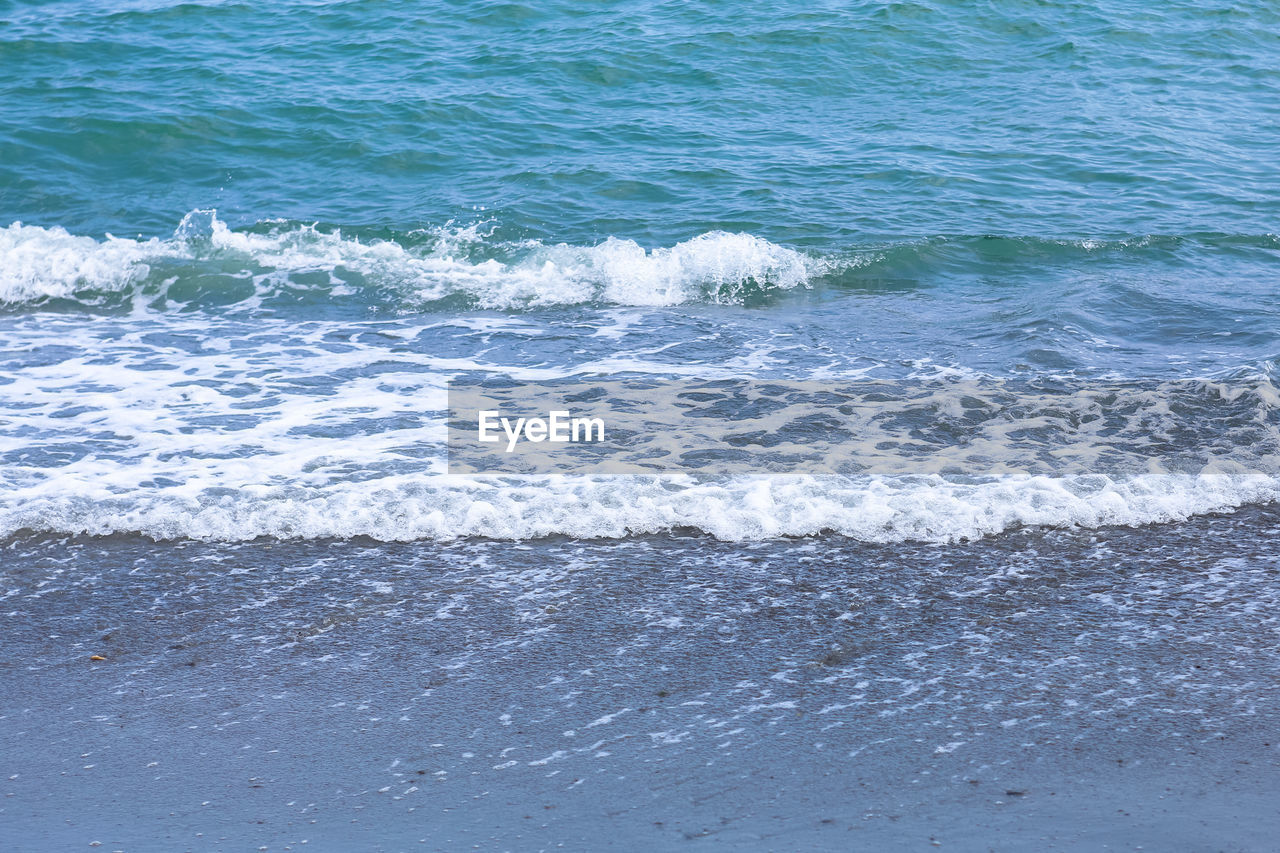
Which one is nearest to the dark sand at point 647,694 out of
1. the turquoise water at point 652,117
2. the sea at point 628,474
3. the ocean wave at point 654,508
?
the sea at point 628,474

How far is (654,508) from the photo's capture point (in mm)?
5176

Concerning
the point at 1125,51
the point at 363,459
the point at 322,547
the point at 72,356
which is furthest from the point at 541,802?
the point at 1125,51

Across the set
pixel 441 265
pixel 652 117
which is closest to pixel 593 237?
pixel 441 265

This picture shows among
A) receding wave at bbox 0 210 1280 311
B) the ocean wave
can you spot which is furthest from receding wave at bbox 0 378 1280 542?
receding wave at bbox 0 210 1280 311

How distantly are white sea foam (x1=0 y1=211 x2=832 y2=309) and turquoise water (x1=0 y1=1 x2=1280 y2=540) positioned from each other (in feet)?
0.13

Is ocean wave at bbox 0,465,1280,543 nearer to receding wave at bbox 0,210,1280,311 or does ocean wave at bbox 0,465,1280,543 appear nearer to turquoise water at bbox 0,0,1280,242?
receding wave at bbox 0,210,1280,311

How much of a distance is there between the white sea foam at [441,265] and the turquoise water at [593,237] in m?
Result: 0.04

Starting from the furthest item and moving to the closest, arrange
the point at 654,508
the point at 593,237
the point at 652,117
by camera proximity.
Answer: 1. the point at 652,117
2. the point at 593,237
3. the point at 654,508

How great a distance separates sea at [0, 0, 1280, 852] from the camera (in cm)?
339

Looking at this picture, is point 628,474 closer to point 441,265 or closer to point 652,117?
point 441,265

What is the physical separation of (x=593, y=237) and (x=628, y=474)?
203 inches

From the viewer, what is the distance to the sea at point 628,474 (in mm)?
3387

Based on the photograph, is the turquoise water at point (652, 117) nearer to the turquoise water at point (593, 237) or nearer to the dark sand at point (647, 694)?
the turquoise water at point (593, 237)

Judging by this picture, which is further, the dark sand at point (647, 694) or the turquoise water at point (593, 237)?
the turquoise water at point (593, 237)
